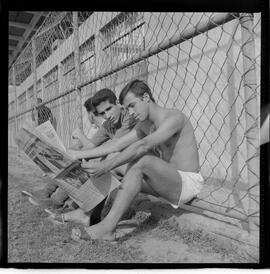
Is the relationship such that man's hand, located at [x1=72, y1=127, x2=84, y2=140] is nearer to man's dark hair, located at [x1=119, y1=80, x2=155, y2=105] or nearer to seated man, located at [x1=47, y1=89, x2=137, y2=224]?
seated man, located at [x1=47, y1=89, x2=137, y2=224]

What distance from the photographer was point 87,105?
1915mm

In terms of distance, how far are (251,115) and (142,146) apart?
57cm

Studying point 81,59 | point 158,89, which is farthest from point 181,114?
point 81,59

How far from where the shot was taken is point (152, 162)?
151 cm

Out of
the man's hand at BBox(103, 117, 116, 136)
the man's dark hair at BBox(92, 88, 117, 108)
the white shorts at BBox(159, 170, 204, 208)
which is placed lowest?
the white shorts at BBox(159, 170, 204, 208)

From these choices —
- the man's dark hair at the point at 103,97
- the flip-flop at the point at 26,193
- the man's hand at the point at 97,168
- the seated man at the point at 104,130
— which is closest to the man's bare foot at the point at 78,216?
the seated man at the point at 104,130

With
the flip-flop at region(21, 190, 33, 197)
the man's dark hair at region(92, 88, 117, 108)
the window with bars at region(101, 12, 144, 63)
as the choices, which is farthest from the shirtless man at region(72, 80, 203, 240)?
the flip-flop at region(21, 190, 33, 197)

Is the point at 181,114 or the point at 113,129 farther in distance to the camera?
the point at 113,129

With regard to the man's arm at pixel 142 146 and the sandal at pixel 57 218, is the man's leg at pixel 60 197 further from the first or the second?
the man's arm at pixel 142 146

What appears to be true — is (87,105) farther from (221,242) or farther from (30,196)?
(221,242)

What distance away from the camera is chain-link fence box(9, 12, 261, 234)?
4.56 feet

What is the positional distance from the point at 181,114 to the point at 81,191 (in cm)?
72

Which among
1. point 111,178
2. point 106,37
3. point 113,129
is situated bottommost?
point 111,178

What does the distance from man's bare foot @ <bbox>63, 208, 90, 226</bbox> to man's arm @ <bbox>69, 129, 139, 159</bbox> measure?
33 centimetres
